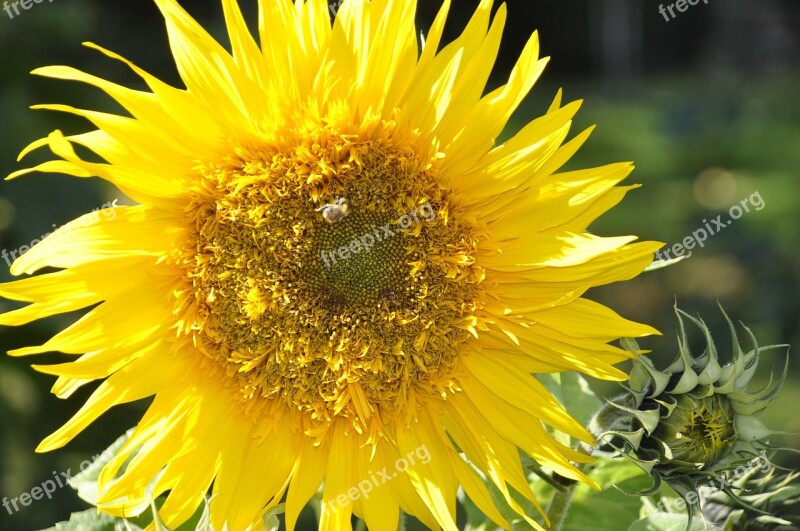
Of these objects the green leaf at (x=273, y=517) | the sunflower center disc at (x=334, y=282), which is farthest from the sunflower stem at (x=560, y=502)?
the green leaf at (x=273, y=517)

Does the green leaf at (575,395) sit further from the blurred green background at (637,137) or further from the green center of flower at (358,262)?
the blurred green background at (637,137)

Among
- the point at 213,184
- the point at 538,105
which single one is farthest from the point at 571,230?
the point at 538,105

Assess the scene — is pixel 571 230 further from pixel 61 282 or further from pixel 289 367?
pixel 61 282

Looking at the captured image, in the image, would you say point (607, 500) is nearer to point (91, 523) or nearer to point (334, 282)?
point (334, 282)

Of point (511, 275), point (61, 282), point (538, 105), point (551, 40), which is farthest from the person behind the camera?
point (551, 40)

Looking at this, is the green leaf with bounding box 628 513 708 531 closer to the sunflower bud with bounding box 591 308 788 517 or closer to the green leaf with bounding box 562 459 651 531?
the sunflower bud with bounding box 591 308 788 517
